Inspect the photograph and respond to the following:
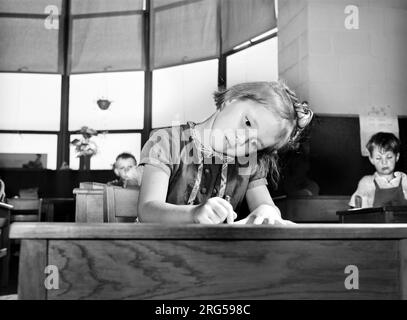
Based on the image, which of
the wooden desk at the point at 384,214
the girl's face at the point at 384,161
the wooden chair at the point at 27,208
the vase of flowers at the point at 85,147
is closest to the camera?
the wooden desk at the point at 384,214

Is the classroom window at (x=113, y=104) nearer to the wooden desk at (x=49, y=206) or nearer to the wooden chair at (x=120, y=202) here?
the wooden desk at (x=49, y=206)

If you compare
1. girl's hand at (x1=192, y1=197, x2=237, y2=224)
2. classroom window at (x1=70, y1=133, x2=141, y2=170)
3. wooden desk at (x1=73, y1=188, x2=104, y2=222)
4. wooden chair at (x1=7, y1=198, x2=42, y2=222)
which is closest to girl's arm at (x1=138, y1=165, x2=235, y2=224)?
girl's hand at (x1=192, y1=197, x2=237, y2=224)

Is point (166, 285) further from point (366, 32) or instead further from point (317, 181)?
point (366, 32)

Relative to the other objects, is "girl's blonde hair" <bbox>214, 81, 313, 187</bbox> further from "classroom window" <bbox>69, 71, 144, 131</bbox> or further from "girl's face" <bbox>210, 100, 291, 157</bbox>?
"classroom window" <bbox>69, 71, 144, 131</bbox>

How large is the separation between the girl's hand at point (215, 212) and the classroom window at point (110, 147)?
512cm

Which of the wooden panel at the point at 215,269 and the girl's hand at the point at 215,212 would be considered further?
the girl's hand at the point at 215,212

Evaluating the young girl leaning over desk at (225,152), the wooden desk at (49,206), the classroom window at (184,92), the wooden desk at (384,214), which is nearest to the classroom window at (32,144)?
the wooden desk at (49,206)

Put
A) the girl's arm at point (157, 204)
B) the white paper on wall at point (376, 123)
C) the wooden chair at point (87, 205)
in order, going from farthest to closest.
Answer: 1. the white paper on wall at point (376, 123)
2. the wooden chair at point (87, 205)
3. the girl's arm at point (157, 204)

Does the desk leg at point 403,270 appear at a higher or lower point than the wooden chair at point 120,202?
lower

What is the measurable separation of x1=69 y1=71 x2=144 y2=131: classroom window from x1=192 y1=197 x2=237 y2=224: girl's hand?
17.4 ft

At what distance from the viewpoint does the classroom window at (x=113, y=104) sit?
6.14 metres

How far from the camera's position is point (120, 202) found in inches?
52.9

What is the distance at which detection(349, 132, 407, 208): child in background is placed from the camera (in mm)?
2770

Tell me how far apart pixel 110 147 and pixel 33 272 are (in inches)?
219
